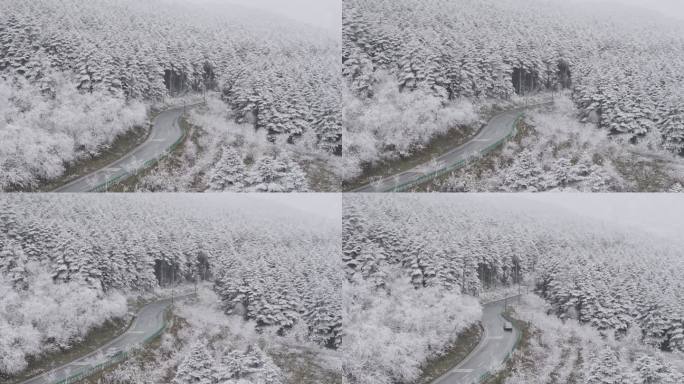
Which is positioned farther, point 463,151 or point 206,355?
point 206,355

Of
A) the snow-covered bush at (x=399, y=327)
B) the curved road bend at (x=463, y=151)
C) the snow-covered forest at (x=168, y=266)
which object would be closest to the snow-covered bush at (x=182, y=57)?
the curved road bend at (x=463, y=151)

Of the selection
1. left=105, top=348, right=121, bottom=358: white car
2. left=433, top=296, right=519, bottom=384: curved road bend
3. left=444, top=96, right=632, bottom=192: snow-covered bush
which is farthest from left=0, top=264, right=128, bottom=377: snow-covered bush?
left=444, top=96, right=632, bottom=192: snow-covered bush

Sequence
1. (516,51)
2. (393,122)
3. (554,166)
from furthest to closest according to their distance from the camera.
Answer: (516,51) → (393,122) → (554,166)

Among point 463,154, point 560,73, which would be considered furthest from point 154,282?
point 560,73

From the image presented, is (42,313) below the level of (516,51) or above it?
below

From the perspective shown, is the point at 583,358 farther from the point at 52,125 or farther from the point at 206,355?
the point at 52,125

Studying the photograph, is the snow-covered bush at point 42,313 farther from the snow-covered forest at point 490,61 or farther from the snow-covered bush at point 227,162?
the snow-covered forest at point 490,61

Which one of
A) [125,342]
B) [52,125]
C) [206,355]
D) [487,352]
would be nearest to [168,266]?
[125,342]

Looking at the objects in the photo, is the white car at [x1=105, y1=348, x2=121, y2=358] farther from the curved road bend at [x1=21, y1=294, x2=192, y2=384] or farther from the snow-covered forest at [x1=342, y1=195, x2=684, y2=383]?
the snow-covered forest at [x1=342, y1=195, x2=684, y2=383]
